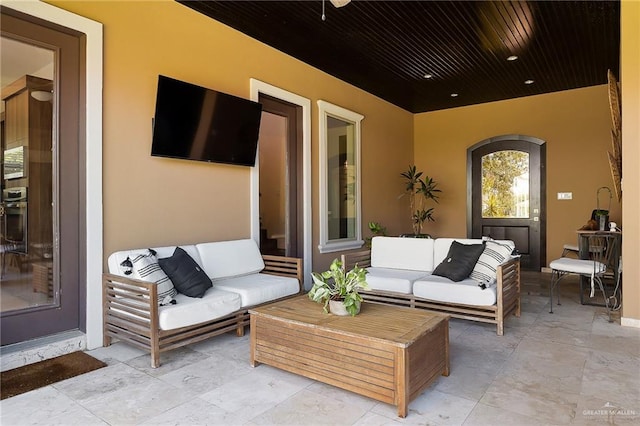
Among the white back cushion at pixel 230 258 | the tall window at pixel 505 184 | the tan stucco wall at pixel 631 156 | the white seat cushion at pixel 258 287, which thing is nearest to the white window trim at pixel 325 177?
the white back cushion at pixel 230 258

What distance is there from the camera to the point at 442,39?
4707 mm

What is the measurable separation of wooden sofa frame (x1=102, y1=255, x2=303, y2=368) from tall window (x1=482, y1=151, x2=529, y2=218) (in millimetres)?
5686

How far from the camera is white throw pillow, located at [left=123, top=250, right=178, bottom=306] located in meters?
3.07

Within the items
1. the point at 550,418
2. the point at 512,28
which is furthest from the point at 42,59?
the point at 512,28

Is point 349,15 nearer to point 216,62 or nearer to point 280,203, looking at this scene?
point 216,62

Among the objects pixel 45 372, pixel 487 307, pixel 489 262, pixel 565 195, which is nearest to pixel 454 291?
pixel 487 307

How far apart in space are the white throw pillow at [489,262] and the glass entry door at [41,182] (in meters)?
3.52

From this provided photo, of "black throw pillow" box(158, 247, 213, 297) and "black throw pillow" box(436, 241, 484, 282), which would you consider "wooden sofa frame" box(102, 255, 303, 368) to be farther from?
"black throw pillow" box(436, 241, 484, 282)

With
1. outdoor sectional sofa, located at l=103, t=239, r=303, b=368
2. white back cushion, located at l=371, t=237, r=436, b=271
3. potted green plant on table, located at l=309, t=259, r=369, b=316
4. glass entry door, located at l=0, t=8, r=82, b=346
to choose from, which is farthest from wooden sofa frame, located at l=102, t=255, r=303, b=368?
white back cushion, located at l=371, t=237, r=436, b=271

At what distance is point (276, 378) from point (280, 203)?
3.06 meters

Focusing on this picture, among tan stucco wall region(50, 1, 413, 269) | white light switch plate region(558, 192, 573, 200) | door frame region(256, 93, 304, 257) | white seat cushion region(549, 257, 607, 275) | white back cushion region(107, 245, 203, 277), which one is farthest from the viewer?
white light switch plate region(558, 192, 573, 200)

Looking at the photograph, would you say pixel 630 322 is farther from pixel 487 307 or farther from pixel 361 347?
pixel 361 347

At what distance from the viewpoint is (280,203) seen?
5.43 metres

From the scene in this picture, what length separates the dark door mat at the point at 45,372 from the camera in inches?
98.8
